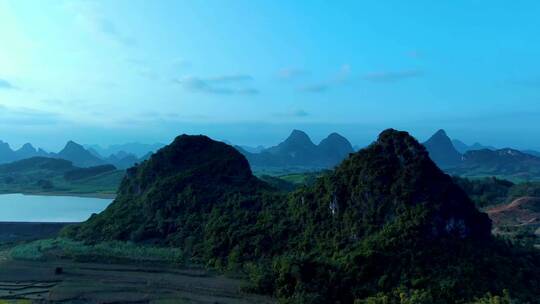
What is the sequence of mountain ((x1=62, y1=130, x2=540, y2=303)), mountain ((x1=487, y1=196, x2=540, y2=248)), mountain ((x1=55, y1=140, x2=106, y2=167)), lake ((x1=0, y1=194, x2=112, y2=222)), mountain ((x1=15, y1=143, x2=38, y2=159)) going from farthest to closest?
1. mountain ((x1=15, y1=143, x2=38, y2=159))
2. mountain ((x1=55, y1=140, x2=106, y2=167))
3. lake ((x1=0, y1=194, x2=112, y2=222))
4. mountain ((x1=487, y1=196, x2=540, y2=248))
5. mountain ((x1=62, y1=130, x2=540, y2=303))

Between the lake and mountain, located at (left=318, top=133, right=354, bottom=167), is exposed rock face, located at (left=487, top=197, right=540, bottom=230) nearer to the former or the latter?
the lake

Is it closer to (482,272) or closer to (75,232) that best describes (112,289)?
(75,232)

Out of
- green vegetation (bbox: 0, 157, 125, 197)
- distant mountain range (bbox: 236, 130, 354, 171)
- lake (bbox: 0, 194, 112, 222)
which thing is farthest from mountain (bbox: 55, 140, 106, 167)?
lake (bbox: 0, 194, 112, 222)

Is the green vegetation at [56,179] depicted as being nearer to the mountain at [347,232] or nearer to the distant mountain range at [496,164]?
the mountain at [347,232]

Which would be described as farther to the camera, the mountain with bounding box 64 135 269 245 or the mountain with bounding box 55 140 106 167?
the mountain with bounding box 55 140 106 167

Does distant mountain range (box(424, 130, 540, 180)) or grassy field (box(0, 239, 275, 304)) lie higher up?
distant mountain range (box(424, 130, 540, 180))

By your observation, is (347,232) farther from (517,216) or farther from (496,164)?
(496,164)

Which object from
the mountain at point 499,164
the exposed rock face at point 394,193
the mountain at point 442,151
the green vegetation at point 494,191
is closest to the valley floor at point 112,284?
the exposed rock face at point 394,193
